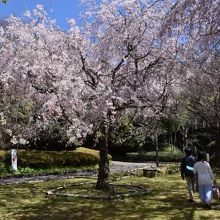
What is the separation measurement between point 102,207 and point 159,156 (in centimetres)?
2177

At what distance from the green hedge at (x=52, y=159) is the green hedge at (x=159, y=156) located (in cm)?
899

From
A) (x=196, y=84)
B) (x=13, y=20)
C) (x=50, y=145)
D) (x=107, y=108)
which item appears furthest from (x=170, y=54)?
(x=50, y=145)

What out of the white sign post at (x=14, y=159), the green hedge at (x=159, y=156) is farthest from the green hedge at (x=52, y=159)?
the green hedge at (x=159, y=156)

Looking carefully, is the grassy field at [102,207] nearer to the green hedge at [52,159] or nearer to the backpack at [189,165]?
the backpack at [189,165]

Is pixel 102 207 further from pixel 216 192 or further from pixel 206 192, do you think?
pixel 216 192

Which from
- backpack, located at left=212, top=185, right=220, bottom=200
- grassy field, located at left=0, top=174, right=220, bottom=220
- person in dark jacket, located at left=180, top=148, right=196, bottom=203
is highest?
person in dark jacket, located at left=180, top=148, right=196, bottom=203

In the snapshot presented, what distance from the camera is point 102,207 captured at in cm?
1147

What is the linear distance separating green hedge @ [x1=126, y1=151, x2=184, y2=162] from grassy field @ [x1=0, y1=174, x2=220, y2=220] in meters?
17.6

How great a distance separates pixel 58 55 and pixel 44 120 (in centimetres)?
265

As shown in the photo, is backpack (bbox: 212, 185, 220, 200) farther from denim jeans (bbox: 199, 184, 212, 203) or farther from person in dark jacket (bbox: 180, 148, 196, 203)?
person in dark jacket (bbox: 180, 148, 196, 203)

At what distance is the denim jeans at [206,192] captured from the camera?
10.6 m

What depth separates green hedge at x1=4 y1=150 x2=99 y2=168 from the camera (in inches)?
869

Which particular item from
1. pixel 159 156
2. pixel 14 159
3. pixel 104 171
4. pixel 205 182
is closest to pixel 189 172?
pixel 205 182

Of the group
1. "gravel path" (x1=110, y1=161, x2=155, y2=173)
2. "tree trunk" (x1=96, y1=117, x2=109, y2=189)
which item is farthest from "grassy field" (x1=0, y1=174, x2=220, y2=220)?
"gravel path" (x1=110, y1=161, x2=155, y2=173)
